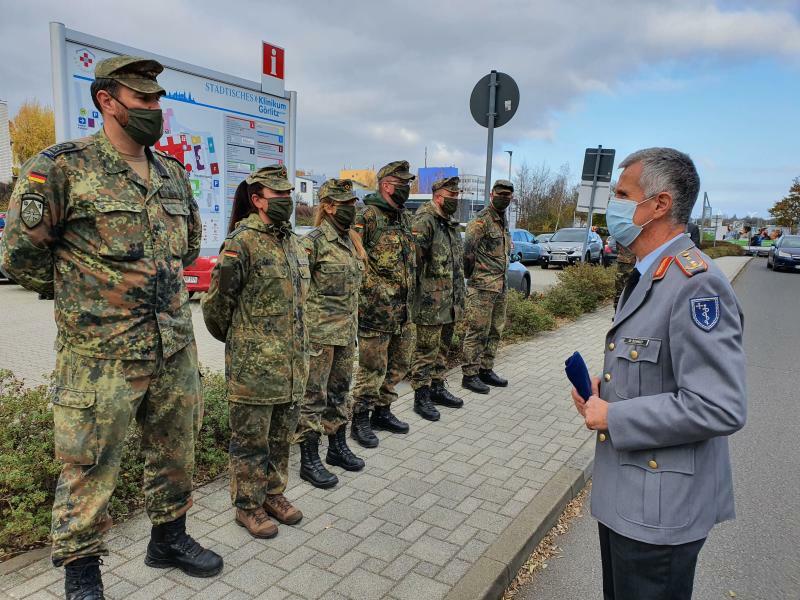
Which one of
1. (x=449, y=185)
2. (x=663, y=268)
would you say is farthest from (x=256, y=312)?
(x=449, y=185)

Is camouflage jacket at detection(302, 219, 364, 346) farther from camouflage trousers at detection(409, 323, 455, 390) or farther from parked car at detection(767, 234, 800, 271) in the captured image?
parked car at detection(767, 234, 800, 271)

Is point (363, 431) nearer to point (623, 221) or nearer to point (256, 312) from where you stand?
point (256, 312)

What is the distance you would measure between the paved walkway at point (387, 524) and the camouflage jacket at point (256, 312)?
2.74 feet

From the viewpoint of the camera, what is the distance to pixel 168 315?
2555 mm

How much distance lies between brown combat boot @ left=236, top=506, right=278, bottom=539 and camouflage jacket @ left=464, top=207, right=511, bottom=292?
355cm

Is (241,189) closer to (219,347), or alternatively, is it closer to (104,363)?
(104,363)

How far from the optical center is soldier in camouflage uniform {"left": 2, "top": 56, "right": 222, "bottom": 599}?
2301 millimetres

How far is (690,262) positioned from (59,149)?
246cm

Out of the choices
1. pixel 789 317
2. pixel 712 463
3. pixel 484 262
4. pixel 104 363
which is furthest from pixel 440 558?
pixel 789 317

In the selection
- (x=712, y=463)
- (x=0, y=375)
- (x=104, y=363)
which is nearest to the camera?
(x=712, y=463)

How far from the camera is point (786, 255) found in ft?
80.9

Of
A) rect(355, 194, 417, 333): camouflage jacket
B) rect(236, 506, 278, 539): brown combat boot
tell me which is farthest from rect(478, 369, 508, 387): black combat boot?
rect(236, 506, 278, 539): brown combat boot

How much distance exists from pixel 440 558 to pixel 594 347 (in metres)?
6.45

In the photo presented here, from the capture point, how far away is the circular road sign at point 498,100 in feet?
21.6
